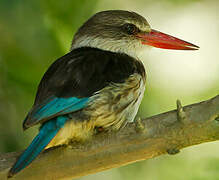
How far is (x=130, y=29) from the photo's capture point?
3.83 meters

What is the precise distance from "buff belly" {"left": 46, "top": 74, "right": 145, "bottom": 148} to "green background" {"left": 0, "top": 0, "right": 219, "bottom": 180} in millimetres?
686

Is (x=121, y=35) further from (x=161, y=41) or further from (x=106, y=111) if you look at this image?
(x=106, y=111)

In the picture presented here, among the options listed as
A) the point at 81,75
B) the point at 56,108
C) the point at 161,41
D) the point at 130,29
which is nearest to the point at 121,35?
the point at 130,29

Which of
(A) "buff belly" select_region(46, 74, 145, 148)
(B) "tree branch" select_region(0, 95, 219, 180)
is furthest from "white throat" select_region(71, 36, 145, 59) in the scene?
(B) "tree branch" select_region(0, 95, 219, 180)

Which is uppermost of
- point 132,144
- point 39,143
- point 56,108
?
point 56,108

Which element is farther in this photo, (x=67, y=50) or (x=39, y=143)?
(x=67, y=50)

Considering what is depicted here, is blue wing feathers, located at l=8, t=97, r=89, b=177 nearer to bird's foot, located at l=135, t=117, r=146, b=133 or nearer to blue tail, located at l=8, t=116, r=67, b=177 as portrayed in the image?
blue tail, located at l=8, t=116, r=67, b=177

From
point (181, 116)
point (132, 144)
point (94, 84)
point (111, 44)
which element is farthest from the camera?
point (111, 44)

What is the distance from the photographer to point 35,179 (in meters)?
2.79

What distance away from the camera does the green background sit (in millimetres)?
3779

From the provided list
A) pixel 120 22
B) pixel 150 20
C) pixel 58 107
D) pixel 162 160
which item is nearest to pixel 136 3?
pixel 150 20

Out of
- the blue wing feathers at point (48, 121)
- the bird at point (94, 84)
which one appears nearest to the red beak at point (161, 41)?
the bird at point (94, 84)

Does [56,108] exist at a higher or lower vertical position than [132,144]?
higher

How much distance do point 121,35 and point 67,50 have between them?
19.4 inches
